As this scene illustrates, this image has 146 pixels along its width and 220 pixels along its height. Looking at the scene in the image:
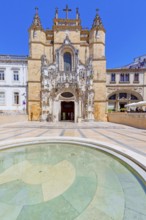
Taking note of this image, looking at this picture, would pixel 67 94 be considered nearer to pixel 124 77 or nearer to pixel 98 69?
pixel 98 69

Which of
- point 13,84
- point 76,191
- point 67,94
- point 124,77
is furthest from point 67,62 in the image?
point 76,191

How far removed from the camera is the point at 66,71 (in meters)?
20.5

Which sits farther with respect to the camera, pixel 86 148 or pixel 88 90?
pixel 88 90

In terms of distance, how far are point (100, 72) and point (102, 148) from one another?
58.7ft

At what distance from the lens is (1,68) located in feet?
67.3

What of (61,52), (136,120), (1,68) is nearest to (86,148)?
(136,120)

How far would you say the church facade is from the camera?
20.1 metres

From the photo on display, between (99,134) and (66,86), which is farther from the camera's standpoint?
(66,86)

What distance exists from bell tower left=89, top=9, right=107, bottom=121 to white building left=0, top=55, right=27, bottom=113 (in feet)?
38.7

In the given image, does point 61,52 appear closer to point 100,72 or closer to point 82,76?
point 82,76

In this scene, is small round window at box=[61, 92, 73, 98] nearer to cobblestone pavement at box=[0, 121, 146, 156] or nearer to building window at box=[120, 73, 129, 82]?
cobblestone pavement at box=[0, 121, 146, 156]

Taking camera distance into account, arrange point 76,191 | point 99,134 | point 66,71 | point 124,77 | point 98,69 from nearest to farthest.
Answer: point 76,191
point 99,134
point 66,71
point 98,69
point 124,77

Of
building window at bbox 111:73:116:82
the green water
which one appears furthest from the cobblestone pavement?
building window at bbox 111:73:116:82

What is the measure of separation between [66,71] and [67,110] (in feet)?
23.2
